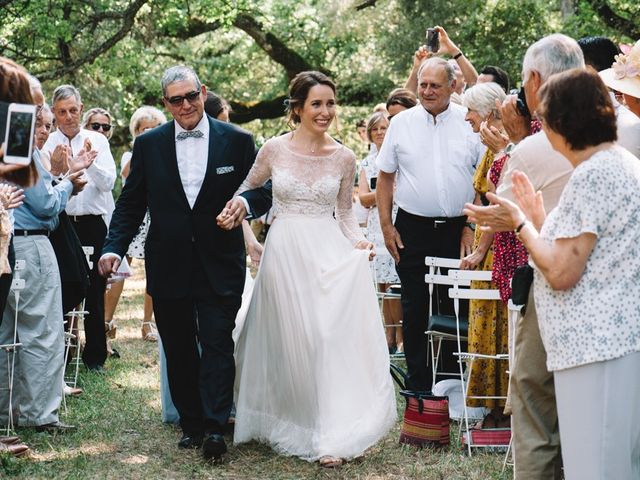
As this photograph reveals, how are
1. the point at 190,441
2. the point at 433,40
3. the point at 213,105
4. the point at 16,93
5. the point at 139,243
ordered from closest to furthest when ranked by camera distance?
the point at 16,93 → the point at 190,441 → the point at 213,105 → the point at 433,40 → the point at 139,243

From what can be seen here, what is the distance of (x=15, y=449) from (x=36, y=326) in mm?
975

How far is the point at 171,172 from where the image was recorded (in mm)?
6020

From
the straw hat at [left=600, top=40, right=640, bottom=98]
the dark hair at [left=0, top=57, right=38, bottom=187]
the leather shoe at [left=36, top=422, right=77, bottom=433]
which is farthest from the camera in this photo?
the leather shoe at [left=36, top=422, right=77, bottom=433]

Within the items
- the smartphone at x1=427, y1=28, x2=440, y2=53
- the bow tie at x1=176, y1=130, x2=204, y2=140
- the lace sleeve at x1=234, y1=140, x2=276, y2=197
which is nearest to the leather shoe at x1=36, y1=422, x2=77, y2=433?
the lace sleeve at x1=234, y1=140, x2=276, y2=197

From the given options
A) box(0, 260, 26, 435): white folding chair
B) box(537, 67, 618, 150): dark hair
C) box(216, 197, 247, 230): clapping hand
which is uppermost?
box(537, 67, 618, 150): dark hair

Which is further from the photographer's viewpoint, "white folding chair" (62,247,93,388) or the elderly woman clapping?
"white folding chair" (62,247,93,388)

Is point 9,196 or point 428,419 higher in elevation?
point 9,196

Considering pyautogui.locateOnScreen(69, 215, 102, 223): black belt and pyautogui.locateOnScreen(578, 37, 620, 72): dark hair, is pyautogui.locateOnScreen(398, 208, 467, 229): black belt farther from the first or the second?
pyautogui.locateOnScreen(69, 215, 102, 223): black belt

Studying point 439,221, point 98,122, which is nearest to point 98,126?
point 98,122

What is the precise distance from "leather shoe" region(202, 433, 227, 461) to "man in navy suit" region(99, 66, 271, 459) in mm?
29

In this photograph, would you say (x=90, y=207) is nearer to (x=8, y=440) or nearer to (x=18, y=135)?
(x=8, y=440)

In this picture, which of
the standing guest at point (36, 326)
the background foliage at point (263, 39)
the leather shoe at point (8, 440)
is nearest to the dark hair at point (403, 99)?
the standing guest at point (36, 326)

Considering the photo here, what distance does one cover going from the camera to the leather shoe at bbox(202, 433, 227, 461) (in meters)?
5.76

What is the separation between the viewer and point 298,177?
621 centimetres
